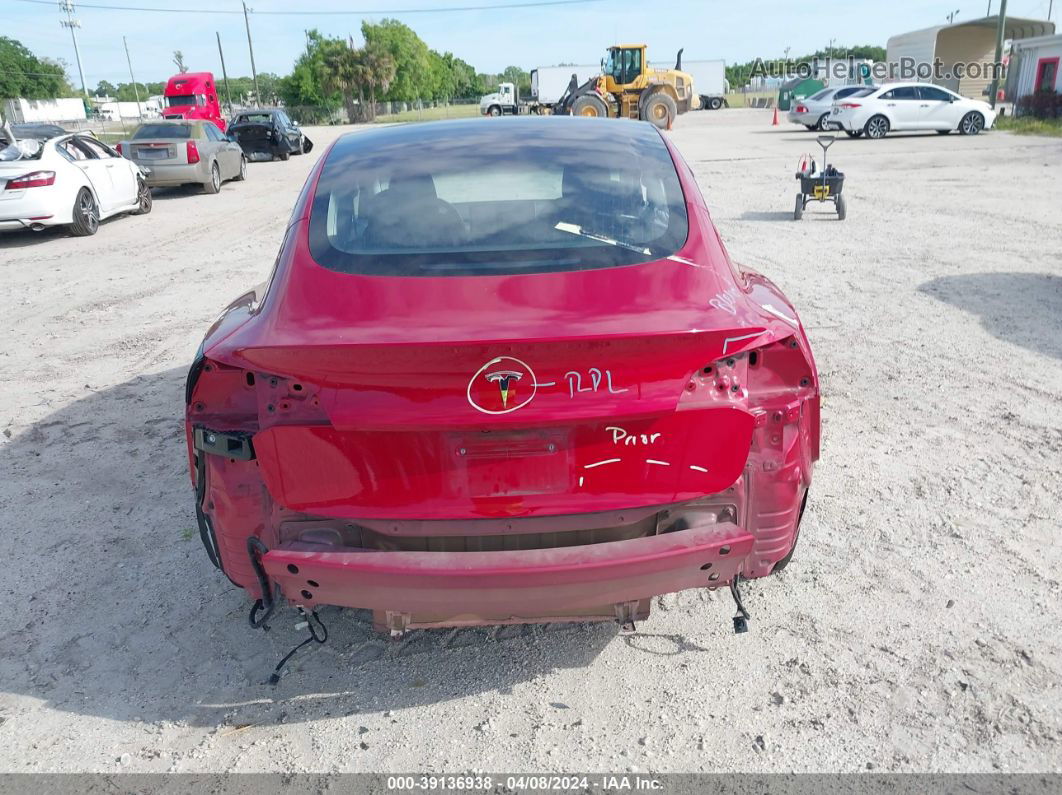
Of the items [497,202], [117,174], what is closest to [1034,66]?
[117,174]

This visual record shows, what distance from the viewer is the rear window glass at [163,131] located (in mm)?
15977

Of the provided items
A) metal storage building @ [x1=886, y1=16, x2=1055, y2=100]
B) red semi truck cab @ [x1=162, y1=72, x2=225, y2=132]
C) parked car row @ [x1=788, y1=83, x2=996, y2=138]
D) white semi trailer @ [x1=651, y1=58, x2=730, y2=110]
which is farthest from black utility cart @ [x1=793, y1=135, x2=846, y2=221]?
white semi trailer @ [x1=651, y1=58, x2=730, y2=110]

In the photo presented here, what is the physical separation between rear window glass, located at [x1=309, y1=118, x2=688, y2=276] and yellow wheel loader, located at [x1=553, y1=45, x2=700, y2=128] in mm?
26961

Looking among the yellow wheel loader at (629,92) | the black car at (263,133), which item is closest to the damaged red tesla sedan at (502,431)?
the black car at (263,133)

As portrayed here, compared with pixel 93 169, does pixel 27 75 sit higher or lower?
higher

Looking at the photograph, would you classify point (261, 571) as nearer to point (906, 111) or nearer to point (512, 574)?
point (512, 574)

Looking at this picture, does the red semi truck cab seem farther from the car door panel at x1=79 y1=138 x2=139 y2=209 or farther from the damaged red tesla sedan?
the damaged red tesla sedan

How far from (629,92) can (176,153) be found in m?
19.9

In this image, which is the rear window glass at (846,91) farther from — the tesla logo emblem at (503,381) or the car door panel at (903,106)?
the tesla logo emblem at (503,381)

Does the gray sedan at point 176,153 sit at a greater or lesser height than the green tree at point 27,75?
lesser

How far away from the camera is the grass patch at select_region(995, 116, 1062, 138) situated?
78.9 feet

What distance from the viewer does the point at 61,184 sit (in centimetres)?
1109

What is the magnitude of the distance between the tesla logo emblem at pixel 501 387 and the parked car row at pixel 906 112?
2508 cm

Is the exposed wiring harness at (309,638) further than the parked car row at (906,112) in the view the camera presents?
No
